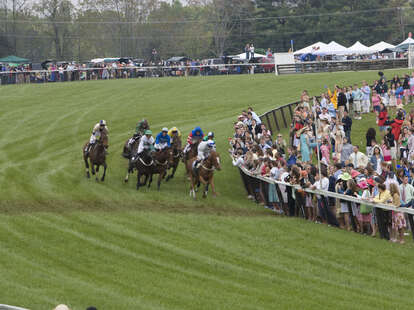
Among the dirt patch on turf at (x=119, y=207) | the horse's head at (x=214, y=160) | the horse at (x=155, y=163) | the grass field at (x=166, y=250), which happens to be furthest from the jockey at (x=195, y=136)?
the dirt patch on turf at (x=119, y=207)

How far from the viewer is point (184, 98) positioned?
147ft

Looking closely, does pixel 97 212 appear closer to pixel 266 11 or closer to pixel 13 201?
pixel 13 201

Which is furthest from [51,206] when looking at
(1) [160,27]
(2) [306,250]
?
(1) [160,27]

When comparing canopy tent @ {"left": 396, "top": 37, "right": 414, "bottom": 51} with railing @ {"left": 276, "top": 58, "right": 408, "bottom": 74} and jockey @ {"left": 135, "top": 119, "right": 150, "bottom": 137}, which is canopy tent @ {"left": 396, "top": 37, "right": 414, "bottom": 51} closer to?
railing @ {"left": 276, "top": 58, "right": 408, "bottom": 74}

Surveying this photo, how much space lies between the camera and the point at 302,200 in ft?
61.8

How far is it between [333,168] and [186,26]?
88.6 metres

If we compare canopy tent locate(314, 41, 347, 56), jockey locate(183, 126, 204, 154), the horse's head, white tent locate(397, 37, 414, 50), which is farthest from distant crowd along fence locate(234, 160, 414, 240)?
canopy tent locate(314, 41, 347, 56)

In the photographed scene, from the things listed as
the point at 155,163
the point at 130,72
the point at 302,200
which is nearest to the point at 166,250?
the point at 302,200

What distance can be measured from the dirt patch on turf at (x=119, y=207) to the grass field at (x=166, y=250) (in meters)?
0.03

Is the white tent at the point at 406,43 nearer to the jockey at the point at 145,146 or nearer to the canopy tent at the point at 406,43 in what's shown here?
the canopy tent at the point at 406,43

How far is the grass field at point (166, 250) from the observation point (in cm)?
1231

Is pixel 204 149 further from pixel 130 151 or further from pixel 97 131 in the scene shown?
pixel 97 131

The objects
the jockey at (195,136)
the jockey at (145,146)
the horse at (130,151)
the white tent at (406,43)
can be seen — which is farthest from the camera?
the white tent at (406,43)

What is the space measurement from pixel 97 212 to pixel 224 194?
4667 mm
